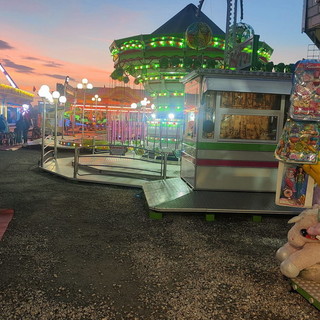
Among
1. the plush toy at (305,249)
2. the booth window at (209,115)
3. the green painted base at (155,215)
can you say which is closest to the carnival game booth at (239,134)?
the booth window at (209,115)

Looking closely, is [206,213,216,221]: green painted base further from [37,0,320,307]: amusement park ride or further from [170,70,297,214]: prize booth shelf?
[170,70,297,214]: prize booth shelf

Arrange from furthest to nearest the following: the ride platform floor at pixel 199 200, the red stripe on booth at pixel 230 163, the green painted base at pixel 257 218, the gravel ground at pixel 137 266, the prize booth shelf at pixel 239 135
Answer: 1. the red stripe on booth at pixel 230 163
2. the prize booth shelf at pixel 239 135
3. the green painted base at pixel 257 218
4. the ride platform floor at pixel 199 200
5. the gravel ground at pixel 137 266

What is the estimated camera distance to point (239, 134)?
725 cm

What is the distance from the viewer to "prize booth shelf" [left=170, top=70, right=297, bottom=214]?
23.2 feet

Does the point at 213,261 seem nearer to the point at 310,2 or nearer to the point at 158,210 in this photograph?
the point at 158,210

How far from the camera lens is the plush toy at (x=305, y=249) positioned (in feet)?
11.5

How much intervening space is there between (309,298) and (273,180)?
4.24 metres

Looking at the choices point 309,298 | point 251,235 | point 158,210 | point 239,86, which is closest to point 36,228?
point 158,210

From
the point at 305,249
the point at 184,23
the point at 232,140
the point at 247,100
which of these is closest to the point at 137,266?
the point at 305,249

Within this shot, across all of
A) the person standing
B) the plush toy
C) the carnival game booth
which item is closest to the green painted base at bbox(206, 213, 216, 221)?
the carnival game booth

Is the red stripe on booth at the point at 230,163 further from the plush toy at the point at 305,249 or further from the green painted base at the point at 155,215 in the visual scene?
the plush toy at the point at 305,249

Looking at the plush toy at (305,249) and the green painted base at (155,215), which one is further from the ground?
the plush toy at (305,249)

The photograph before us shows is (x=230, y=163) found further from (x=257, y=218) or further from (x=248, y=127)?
(x=257, y=218)

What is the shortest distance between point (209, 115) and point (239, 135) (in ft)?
2.50
